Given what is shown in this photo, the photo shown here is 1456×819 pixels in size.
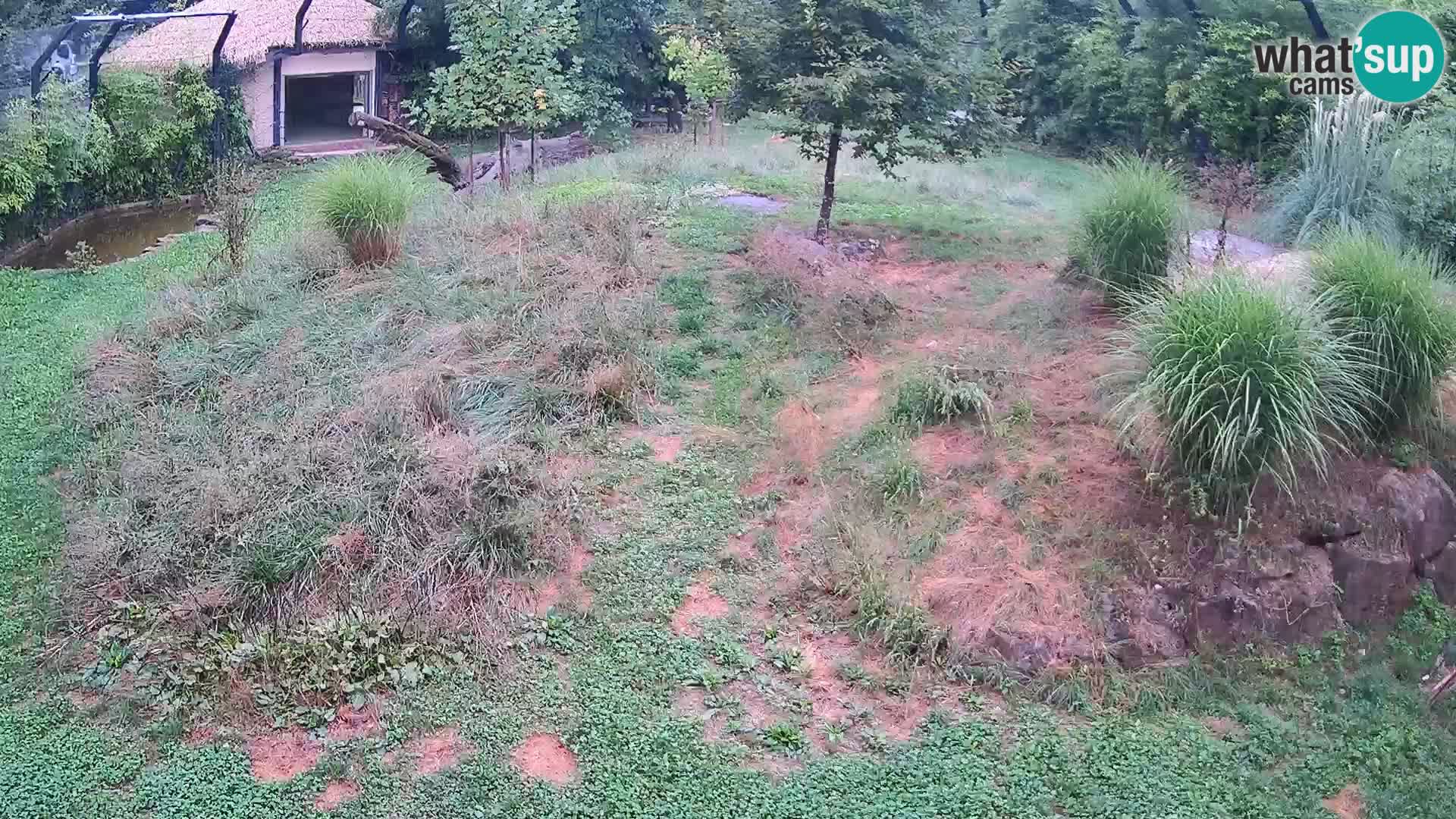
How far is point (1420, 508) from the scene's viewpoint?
5340mm

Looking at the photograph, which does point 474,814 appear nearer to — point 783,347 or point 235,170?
point 783,347

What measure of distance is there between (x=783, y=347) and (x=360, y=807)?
13.8 feet

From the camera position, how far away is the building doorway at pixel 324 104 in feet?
59.7

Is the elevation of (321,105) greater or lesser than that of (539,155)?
greater

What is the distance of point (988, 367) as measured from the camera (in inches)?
258

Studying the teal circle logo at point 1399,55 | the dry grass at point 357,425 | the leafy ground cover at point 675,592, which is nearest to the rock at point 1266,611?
the leafy ground cover at point 675,592

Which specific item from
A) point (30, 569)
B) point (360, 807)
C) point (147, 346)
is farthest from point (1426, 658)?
point (147, 346)

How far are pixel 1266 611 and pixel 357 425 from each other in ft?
14.9

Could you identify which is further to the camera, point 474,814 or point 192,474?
point 192,474

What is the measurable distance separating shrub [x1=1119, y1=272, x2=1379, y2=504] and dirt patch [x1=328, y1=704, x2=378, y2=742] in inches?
139

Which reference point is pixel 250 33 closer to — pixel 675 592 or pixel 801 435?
pixel 801 435

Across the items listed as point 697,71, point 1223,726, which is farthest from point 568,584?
point 697,71

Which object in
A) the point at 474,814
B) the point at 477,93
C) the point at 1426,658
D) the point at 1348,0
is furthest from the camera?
the point at 477,93

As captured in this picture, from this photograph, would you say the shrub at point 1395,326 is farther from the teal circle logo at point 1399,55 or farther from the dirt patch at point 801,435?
the teal circle logo at point 1399,55
